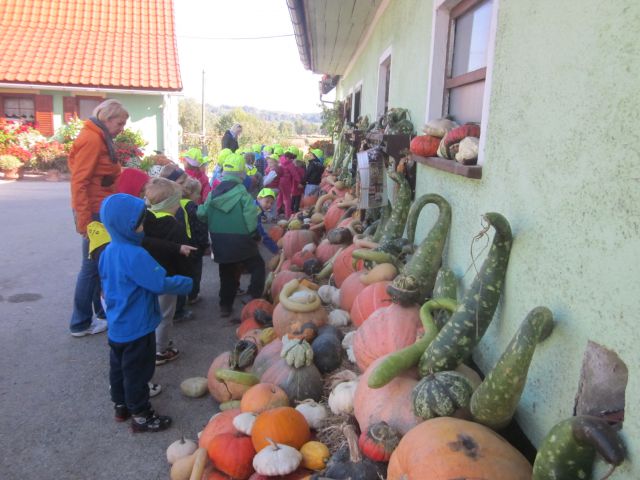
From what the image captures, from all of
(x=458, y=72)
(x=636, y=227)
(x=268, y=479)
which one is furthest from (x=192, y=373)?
(x=636, y=227)

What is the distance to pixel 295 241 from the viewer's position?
6832 mm

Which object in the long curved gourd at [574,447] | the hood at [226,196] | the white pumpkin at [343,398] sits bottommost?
the white pumpkin at [343,398]

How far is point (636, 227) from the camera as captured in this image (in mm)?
1471

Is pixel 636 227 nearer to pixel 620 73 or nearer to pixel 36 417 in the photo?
pixel 620 73

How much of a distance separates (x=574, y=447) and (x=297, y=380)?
6.49 ft

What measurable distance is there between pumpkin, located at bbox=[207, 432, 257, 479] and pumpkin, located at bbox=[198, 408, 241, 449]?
106mm

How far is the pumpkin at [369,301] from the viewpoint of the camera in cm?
364

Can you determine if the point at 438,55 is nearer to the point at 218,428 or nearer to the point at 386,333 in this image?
the point at 386,333

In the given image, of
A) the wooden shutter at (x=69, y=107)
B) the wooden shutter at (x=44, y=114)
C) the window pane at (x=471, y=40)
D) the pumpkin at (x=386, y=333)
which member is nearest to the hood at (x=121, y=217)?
the pumpkin at (x=386, y=333)

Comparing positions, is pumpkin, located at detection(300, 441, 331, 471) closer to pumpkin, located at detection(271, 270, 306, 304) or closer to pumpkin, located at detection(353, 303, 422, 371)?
pumpkin, located at detection(353, 303, 422, 371)

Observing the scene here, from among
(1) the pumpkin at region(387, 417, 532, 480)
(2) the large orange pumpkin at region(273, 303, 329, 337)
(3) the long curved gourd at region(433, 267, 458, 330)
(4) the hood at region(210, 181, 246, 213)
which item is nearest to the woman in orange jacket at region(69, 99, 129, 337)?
(4) the hood at region(210, 181, 246, 213)

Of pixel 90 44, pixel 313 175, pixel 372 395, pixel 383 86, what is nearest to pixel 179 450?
pixel 372 395

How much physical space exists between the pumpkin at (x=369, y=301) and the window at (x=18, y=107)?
1935cm

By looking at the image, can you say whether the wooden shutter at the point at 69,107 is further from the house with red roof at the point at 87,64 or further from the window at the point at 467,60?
the window at the point at 467,60
